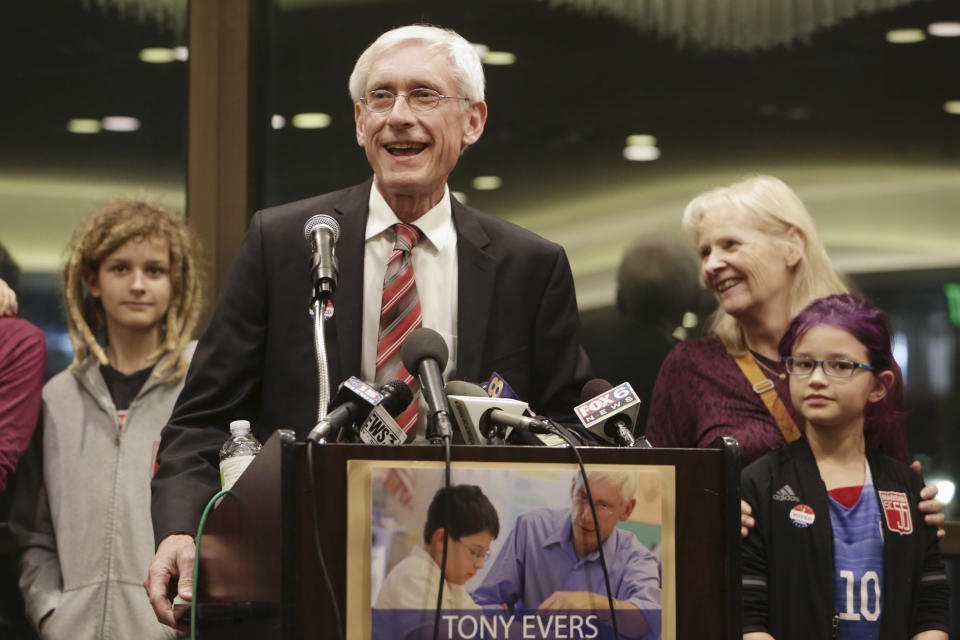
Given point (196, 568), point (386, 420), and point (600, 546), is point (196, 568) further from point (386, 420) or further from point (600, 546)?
point (600, 546)

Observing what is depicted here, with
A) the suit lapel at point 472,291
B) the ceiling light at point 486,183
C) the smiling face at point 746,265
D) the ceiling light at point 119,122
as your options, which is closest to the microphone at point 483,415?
the suit lapel at point 472,291

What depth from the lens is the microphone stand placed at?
1493 mm

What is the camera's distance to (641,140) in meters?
4.28

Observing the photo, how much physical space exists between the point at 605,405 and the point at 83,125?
309 centimetres

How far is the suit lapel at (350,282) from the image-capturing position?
7.96 feet

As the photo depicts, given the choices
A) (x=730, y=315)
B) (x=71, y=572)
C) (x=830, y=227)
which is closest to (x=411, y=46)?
(x=730, y=315)

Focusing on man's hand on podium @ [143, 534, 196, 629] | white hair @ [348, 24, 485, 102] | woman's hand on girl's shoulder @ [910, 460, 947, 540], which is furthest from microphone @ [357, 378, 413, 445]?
woman's hand on girl's shoulder @ [910, 460, 947, 540]

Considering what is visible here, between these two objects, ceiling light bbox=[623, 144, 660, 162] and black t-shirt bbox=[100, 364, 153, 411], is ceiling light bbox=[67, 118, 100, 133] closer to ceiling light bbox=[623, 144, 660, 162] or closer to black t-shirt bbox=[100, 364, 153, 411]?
black t-shirt bbox=[100, 364, 153, 411]

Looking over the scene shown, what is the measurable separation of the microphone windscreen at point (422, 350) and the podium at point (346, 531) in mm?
247

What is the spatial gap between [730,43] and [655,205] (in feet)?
2.09

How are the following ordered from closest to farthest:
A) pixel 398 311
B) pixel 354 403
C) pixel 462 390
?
pixel 354 403
pixel 462 390
pixel 398 311

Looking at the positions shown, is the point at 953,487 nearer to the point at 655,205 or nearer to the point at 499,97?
the point at 655,205

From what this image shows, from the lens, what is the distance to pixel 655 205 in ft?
13.9

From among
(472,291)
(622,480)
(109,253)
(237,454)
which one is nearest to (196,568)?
(237,454)
